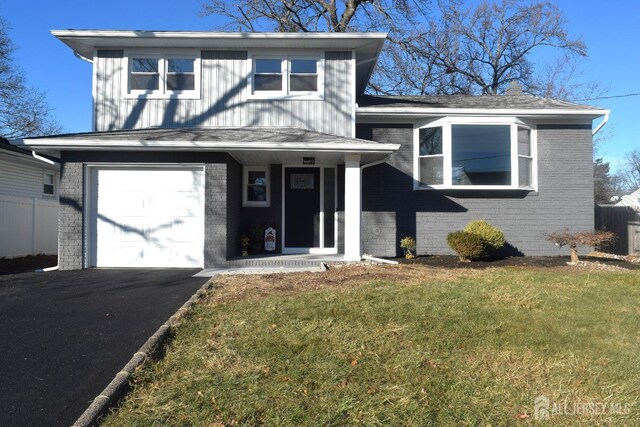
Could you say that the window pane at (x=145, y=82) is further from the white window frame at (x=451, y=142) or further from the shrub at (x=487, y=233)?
the shrub at (x=487, y=233)

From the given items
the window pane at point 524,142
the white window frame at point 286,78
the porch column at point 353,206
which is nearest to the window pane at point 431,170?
the window pane at point 524,142

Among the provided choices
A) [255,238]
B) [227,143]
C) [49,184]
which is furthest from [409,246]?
[49,184]

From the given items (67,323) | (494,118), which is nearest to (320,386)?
(67,323)

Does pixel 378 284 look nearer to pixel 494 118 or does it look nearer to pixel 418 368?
pixel 418 368

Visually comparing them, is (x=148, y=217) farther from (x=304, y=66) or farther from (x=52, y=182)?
(x=52, y=182)

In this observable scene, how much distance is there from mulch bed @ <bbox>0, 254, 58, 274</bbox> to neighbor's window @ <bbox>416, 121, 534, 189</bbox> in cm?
1033

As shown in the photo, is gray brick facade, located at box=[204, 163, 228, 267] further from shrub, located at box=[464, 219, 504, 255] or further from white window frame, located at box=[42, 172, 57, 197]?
white window frame, located at box=[42, 172, 57, 197]

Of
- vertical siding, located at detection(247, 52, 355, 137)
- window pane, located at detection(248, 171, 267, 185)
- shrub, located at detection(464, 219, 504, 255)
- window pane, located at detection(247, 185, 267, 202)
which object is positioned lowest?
shrub, located at detection(464, 219, 504, 255)

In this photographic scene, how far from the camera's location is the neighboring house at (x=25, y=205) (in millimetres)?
13031

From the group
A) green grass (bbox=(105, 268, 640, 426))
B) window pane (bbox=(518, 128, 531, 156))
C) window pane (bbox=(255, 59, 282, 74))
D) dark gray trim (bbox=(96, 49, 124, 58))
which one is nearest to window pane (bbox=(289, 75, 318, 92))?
window pane (bbox=(255, 59, 282, 74))

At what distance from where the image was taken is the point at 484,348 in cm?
423

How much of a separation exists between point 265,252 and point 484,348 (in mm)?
7915

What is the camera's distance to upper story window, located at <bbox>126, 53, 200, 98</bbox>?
11227 millimetres

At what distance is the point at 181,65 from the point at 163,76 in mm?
540
